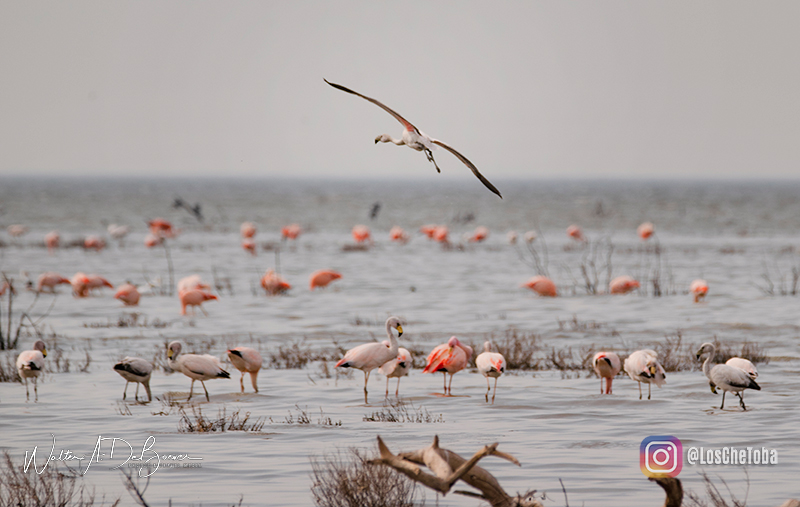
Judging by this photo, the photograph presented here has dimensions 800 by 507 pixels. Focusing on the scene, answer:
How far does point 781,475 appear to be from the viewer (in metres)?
6.49

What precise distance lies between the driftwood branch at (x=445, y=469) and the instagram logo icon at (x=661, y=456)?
78.1 inches

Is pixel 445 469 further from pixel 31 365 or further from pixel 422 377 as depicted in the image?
pixel 422 377

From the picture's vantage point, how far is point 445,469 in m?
4.21

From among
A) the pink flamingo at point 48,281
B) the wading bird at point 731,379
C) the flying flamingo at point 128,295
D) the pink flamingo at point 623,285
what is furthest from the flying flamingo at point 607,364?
the pink flamingo at point 48,281

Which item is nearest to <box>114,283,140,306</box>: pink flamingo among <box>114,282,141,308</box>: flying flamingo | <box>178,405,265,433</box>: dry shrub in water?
<box>114,282,141,308</box>: flying flamingo

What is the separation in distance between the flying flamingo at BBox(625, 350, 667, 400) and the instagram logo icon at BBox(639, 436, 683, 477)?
1408 millimetres

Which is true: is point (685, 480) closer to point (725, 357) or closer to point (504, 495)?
point (504, 495)

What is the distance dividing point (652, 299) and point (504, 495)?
45.4 feet

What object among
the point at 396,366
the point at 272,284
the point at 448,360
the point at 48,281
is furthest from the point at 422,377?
the point at 48,281

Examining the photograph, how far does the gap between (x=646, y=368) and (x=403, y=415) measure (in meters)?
2.40

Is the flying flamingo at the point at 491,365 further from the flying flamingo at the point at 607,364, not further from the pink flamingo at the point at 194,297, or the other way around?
the pink flamingo at the point at 194,297

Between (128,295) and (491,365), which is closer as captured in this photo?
(491,365)

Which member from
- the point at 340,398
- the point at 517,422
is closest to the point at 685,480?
the point at 517,422

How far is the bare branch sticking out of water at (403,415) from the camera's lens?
827 cm
